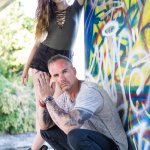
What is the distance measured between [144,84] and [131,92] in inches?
6.7

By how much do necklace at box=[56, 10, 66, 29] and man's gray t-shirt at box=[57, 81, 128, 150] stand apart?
2.52 feet

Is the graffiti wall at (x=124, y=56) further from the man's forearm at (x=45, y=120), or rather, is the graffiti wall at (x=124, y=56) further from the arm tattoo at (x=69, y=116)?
the man's forearm at (x=45, y=120)

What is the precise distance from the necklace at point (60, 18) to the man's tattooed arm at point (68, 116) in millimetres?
823

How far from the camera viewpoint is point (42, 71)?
10.6ft

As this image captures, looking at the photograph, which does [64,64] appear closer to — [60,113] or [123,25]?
[60,113]

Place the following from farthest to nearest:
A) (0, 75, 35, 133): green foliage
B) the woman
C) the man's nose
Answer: (0, 75, 35, 133): green foliage → the woman → the man's nose

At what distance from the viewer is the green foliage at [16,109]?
5.77m

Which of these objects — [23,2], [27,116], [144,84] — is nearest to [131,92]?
[144,84]

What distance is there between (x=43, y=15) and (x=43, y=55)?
13.3 inches

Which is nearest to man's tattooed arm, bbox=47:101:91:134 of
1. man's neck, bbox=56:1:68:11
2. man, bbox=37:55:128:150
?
man, bbox=37:55:128:150

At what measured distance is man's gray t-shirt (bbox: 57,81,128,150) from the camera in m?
2.43

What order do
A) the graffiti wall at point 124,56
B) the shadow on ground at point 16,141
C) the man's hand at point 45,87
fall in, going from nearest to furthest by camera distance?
the graffiti wall at point 124,56
the man's hand at point 45,87
the shadow on ground at point 16,141

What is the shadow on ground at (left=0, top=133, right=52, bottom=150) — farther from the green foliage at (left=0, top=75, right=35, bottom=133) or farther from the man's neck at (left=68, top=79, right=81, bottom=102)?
the man's neck at (left=68, top=79, right=81, bottom=102)

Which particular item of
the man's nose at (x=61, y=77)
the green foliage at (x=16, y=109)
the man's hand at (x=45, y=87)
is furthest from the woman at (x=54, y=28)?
the green foliage at (x=16, y=109)
